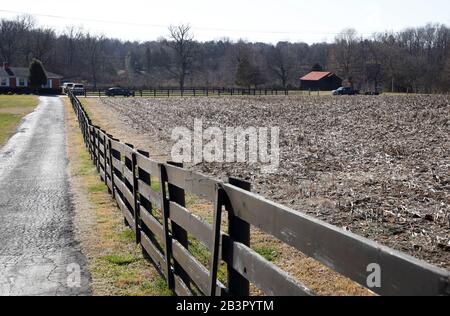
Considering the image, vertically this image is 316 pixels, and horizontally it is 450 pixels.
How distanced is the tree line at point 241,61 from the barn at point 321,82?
11.6ft

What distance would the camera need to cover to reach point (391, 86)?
9825cm

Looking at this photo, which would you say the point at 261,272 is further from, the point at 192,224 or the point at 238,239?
the point at 192,224

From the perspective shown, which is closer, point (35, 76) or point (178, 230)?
point (178, 230)

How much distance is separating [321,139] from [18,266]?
48.4 ft

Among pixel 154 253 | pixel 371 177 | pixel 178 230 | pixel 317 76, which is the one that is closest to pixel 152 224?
pixel 154 253

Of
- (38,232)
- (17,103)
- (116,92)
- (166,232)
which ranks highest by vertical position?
(116,92)

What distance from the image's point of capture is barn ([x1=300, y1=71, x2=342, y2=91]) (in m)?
117

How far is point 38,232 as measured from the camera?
8492mm

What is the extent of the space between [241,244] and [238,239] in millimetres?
135

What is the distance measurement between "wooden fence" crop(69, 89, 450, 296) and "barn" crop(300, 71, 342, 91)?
113164 mm

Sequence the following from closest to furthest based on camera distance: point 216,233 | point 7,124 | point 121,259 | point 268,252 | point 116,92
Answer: point 216,233
point 121,259
point 268,252
point 7,124
point 116,92

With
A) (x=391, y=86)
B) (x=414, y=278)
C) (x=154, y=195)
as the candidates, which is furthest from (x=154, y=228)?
(x=391, y=86)
